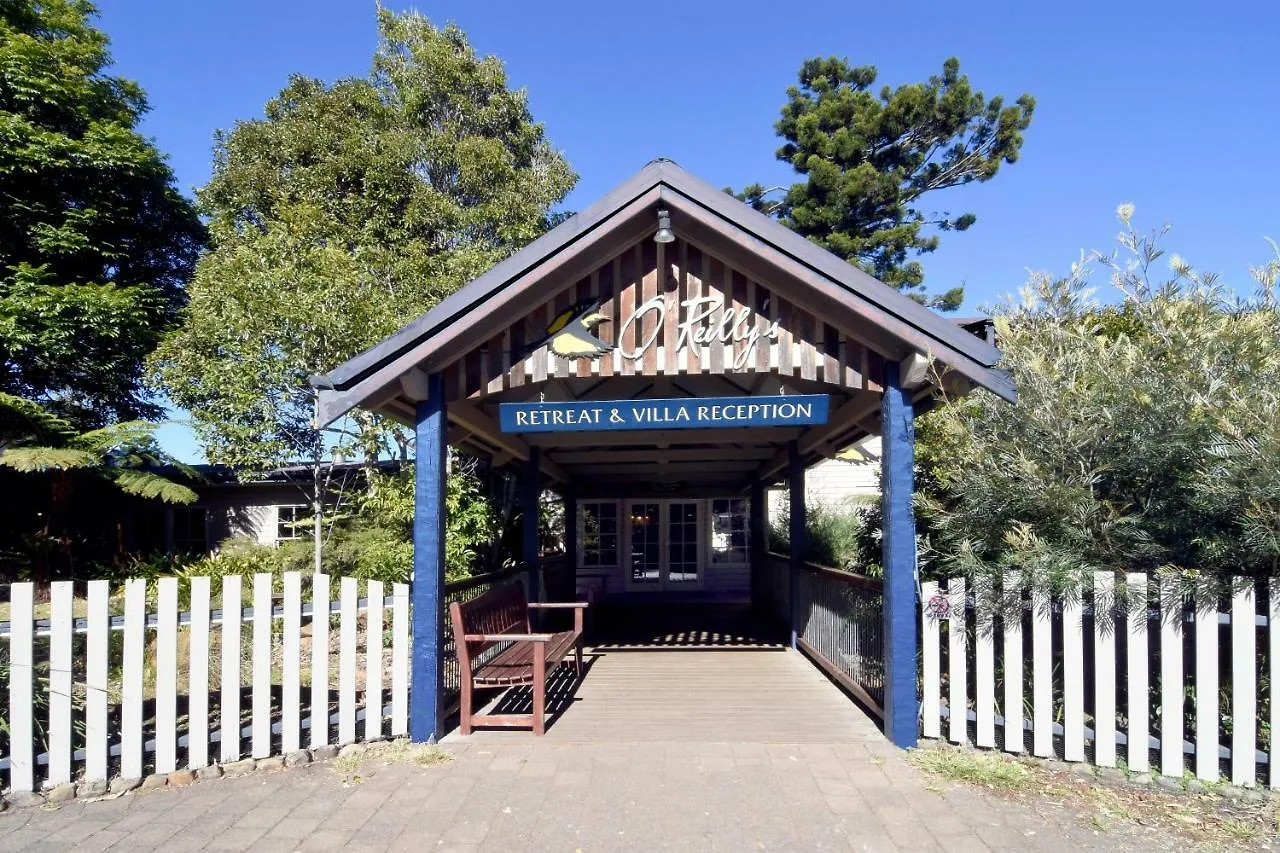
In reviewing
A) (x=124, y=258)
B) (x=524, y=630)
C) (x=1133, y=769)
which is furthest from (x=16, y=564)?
(x=1133, y=769)

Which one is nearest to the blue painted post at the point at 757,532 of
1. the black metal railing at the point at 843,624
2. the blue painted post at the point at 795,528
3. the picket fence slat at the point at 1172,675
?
the black metal railing at the point at 843,624

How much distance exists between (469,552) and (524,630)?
4329 millimetres

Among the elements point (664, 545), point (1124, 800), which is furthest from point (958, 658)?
point (664, 545)

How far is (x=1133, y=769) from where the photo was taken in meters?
5.27

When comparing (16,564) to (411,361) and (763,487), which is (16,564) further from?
(411,361)

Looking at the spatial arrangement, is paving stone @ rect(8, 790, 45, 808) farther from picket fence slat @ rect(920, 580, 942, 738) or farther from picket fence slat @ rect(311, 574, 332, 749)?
picket fence slat @ rect(920, 580, 942, 738)

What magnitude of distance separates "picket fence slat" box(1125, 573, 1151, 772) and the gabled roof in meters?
1.77

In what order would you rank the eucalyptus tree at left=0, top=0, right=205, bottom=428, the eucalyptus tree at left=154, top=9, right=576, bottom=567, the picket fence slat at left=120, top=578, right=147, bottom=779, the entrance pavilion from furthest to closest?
the eucalyptus tree at left=0, top=0, right=205, bottom=428
the eucalyptus tree at left=154, top=9, right=576, bottom=567
the entrance pavilion
the picket fence slat at left=120, top=578, right=147, bottom=779

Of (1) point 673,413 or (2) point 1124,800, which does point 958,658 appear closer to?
(2) point 1124,800

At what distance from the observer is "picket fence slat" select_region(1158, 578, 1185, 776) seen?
5.11 m

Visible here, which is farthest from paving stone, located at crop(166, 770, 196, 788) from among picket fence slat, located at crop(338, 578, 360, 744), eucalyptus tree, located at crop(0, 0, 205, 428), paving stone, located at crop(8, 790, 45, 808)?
eucalyptus tree, located at crop(0, 0, 205, 428)

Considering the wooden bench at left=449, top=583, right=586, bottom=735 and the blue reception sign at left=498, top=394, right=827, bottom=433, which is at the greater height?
the blue reception sign at left=498, top=394, right=827, bottom=433

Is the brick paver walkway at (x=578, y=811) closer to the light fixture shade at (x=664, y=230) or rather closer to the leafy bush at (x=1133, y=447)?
the leafy bush at (x=1133, y=447)

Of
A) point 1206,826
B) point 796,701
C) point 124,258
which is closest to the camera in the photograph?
point 1206,826
